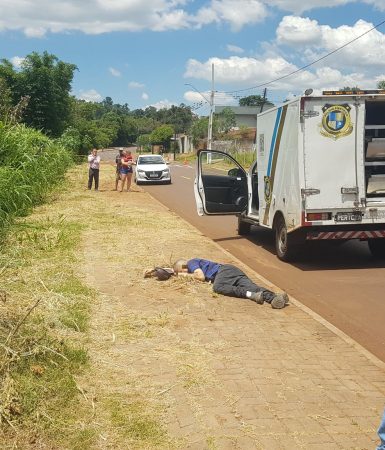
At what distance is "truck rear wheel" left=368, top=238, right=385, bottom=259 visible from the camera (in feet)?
30.7

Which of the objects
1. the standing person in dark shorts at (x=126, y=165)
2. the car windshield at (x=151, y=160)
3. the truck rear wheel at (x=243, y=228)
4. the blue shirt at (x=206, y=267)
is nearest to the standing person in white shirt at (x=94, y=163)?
the standing person in dark shorts at (x=126, y=165)

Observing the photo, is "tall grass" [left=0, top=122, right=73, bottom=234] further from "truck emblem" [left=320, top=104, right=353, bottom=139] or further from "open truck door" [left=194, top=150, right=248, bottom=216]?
"truck emblem" [left=320, top=104, right=353, bottom=139]

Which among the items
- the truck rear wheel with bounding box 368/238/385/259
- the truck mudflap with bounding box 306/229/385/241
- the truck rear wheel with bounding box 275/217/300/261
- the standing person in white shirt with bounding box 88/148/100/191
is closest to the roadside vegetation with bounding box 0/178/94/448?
the truck rear wheel with bounding box 275/217/300/261

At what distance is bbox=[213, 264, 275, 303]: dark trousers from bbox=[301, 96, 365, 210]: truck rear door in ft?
6.32

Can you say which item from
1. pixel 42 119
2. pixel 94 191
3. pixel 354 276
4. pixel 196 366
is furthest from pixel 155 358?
pixel 42 119

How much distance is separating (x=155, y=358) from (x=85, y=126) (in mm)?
49455

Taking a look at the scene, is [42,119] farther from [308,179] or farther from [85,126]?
[308,179]

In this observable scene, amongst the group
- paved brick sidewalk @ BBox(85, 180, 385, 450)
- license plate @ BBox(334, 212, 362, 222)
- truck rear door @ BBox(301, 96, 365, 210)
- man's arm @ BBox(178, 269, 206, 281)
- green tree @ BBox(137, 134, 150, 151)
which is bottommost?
paved brick sidewalk @ BBox(85, 180, 385, 450)

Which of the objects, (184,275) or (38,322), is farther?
(184,275)

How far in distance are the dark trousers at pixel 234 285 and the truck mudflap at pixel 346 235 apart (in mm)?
1930

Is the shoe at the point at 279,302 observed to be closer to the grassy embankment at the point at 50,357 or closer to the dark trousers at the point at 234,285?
the dark trousers at the point at 234,285

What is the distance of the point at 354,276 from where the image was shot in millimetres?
8180

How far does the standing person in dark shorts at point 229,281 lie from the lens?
638cm

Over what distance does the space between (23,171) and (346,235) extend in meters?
8.10
